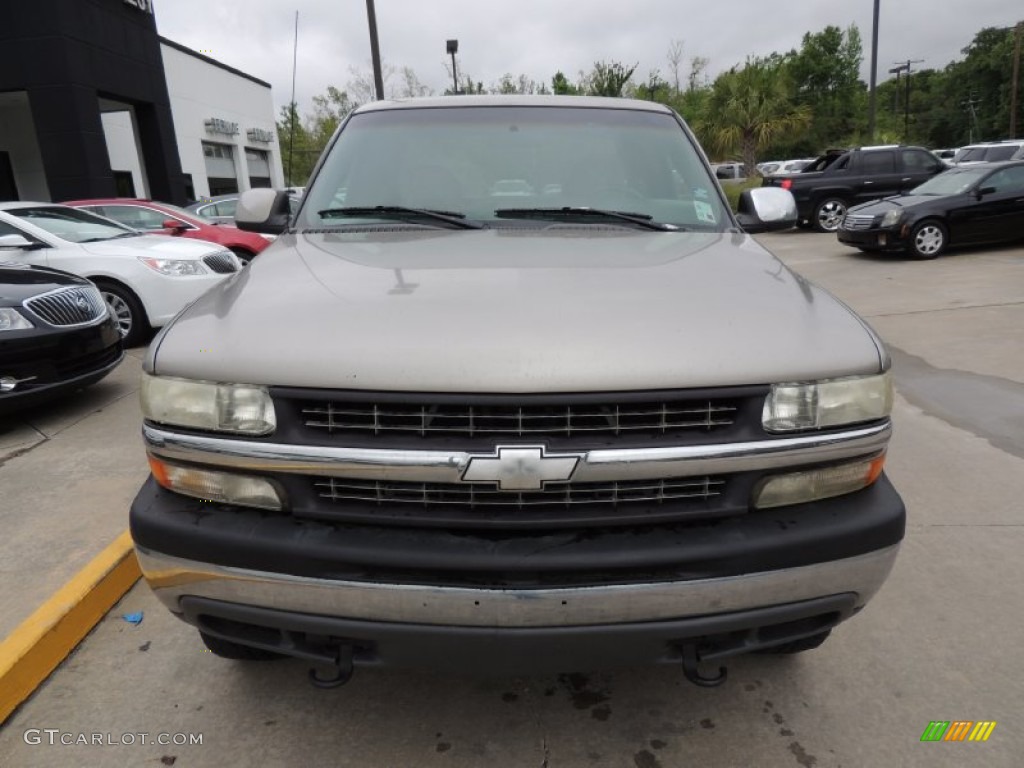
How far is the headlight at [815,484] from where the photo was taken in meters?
1.77

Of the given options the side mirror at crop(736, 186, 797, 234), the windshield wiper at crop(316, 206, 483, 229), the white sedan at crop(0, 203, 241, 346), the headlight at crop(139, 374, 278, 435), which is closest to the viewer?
the headlight at crop(139, 374, 278, 435)

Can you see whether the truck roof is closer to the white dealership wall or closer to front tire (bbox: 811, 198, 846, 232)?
front tire (bbox: 811, 198, 846, 232)

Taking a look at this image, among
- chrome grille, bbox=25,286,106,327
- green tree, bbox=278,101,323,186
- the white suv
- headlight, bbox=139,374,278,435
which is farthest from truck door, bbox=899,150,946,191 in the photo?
green tree, bbox=278,101,323,186

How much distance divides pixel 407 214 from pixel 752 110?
91.7ft

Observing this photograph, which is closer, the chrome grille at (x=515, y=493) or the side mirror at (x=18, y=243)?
the chrome grille at (x=515, y=493)

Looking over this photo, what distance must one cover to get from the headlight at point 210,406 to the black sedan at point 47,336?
3544 millimetres

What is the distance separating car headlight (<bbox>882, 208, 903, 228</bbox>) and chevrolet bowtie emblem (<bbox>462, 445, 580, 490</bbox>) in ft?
39.9

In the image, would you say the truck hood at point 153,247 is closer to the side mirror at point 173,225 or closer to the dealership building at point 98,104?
the side mirror at point 173,225

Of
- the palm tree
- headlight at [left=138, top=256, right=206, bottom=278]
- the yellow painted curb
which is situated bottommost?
the yellow painted curb

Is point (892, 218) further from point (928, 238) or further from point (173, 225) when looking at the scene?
point (173, 225)

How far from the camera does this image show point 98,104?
16.8 metres

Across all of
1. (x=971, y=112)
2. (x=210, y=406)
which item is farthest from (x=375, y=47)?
(x=971, y=112)

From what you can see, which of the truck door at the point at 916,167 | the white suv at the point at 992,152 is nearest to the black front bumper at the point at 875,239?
the truck door at the point at 916,167

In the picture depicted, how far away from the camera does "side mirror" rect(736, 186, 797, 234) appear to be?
3271 mm
